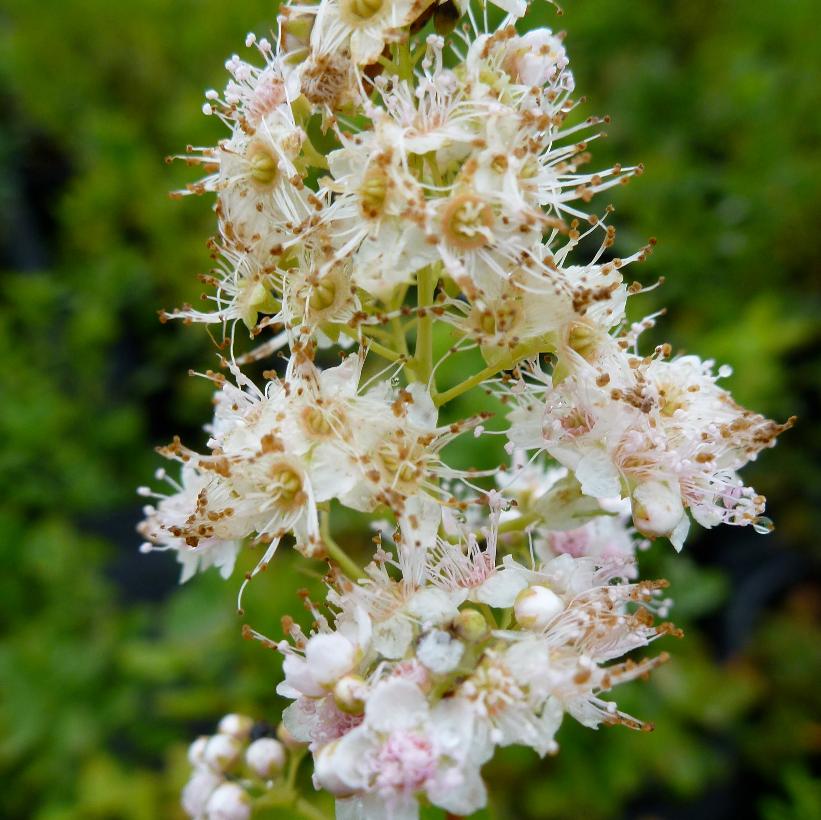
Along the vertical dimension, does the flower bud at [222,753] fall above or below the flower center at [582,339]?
below

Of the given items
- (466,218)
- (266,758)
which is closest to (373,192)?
(466,218)

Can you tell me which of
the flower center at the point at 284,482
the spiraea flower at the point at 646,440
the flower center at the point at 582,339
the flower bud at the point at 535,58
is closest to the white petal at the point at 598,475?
the spiraea flower at the point at 646,440

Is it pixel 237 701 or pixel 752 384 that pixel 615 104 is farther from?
pixel 237 701

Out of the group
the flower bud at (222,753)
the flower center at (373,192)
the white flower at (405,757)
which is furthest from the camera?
the flower bud at (222,753)

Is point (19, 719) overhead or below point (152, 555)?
below

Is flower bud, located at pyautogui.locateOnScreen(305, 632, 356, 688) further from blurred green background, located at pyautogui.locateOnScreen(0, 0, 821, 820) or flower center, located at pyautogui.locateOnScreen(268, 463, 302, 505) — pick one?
blurred green background, located at pyautogui.locateOnScreen(0, 0, 821, 820)

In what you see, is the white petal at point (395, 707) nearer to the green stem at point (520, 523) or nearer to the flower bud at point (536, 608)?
the flower bud at point (536, 608)

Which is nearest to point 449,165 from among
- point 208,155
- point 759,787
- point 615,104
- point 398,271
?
point 398,271

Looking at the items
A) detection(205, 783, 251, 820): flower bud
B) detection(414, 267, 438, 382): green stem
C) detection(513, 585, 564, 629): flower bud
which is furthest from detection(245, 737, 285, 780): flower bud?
detection(414, 267, 438, 382): green stem
